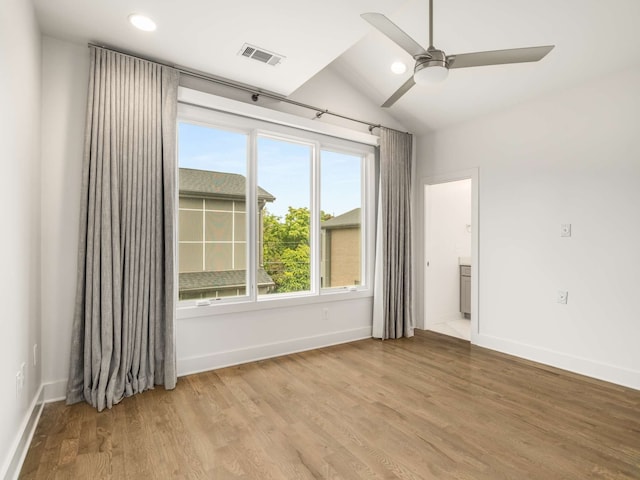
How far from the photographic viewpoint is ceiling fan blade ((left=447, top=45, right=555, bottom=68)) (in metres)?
1.95

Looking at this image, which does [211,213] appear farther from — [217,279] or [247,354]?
[247,354]

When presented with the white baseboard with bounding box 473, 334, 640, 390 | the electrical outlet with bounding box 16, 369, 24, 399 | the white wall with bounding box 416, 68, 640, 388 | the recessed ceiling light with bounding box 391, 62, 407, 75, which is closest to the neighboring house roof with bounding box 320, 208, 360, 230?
the white wall with bounding box 416, 68, 640, 388

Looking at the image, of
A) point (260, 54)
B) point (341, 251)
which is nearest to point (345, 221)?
point (341, 251)

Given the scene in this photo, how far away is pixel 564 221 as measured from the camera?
3.43 meters

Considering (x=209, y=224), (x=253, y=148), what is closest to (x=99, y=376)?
(x=209, y=224)

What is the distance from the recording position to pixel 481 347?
408 cm

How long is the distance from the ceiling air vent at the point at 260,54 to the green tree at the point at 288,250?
145 centimetres

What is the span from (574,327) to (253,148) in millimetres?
3596

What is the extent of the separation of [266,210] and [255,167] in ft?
1.51

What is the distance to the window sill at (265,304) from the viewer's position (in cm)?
320

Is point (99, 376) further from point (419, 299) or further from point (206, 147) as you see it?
point (419, 299)

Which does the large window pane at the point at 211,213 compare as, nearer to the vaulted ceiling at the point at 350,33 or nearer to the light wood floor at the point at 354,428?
the vaulted ceiling at the point at 350,33

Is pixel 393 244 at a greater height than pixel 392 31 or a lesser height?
lesser

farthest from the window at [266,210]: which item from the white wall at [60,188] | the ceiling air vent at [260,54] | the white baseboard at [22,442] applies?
the white baseboard at [22,442]
